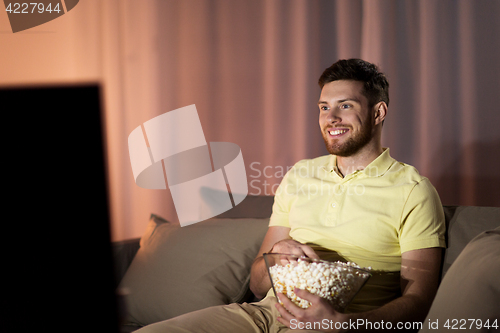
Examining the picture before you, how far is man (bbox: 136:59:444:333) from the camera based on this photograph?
1.01 meters

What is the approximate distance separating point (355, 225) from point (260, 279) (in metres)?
0.35

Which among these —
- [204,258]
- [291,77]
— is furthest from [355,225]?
[291,77]

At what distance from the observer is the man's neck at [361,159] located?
1.33m

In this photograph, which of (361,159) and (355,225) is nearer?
(355,225)

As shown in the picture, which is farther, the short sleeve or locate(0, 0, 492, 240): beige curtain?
locate(0, 0, 492, 240): beige curtain

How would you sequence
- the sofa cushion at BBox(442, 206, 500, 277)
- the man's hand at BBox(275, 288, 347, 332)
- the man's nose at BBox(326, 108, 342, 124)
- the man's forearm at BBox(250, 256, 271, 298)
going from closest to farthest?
the man's hand at BBox(275, 288, 347, 332)
the sofa cushion at BBox(442, 206, 500, 277)
the man's forearm at BBox(250, 256, 271, 298)
the man's nose at BBox(326, 108, 342, 124)

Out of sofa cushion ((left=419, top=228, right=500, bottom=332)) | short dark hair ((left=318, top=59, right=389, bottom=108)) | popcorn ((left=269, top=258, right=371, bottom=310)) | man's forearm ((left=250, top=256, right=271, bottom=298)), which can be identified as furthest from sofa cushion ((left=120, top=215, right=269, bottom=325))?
sofa cushion ((left=419, top=228, right=500, bottom=332))

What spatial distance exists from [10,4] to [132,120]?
90 cm

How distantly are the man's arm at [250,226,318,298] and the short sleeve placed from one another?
0.30 metres

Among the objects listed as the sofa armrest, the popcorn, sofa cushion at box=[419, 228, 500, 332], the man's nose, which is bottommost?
the sofa armrest

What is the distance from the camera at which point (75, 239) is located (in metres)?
2.11

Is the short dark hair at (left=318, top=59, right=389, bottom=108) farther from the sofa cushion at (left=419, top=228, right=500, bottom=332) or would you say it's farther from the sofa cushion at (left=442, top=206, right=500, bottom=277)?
the sofa cushion at (left=419, top=228, right=500, bottom=332)

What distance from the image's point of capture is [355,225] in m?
1.18

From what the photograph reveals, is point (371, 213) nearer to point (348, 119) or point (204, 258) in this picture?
point (348, 119)
